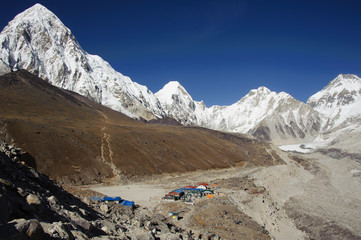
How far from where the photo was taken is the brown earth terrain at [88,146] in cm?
5378

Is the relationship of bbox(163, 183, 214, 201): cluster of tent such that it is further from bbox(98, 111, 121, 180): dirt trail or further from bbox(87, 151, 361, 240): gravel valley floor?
bbox(98, 111, 121, 180): dirt trail

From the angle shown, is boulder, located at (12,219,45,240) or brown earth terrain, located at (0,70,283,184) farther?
brown earth terrain, located at (0,70,283,184)

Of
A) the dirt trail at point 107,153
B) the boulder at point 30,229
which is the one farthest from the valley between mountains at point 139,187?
the dirt trail at point 107,153

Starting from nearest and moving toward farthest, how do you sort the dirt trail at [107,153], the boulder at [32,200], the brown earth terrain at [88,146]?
the boulder at [32,200] < the brown earth terrain at [88,146] < the dirt trail at [107,153]

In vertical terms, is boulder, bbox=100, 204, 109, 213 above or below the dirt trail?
below

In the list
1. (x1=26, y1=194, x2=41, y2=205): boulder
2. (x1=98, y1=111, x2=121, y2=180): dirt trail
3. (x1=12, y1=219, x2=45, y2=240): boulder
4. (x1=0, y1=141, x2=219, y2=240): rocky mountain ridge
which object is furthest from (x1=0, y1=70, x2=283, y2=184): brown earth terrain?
(x1=12, y1=219, x2=45, y2=240): boulder

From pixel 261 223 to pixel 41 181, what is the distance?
26340 millimetres

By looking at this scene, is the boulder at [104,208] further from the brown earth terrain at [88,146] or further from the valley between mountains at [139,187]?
the brown earth terrain at [88,146]

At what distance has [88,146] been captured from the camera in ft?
210

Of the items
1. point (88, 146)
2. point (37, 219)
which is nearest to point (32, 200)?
point (37, 219)

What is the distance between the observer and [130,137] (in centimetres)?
8162

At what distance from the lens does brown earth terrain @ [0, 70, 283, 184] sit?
2117 inches

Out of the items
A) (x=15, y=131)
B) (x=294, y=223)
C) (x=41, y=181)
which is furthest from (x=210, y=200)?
(x=15, y=131)

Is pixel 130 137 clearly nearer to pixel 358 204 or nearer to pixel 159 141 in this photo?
pixel 159 141
